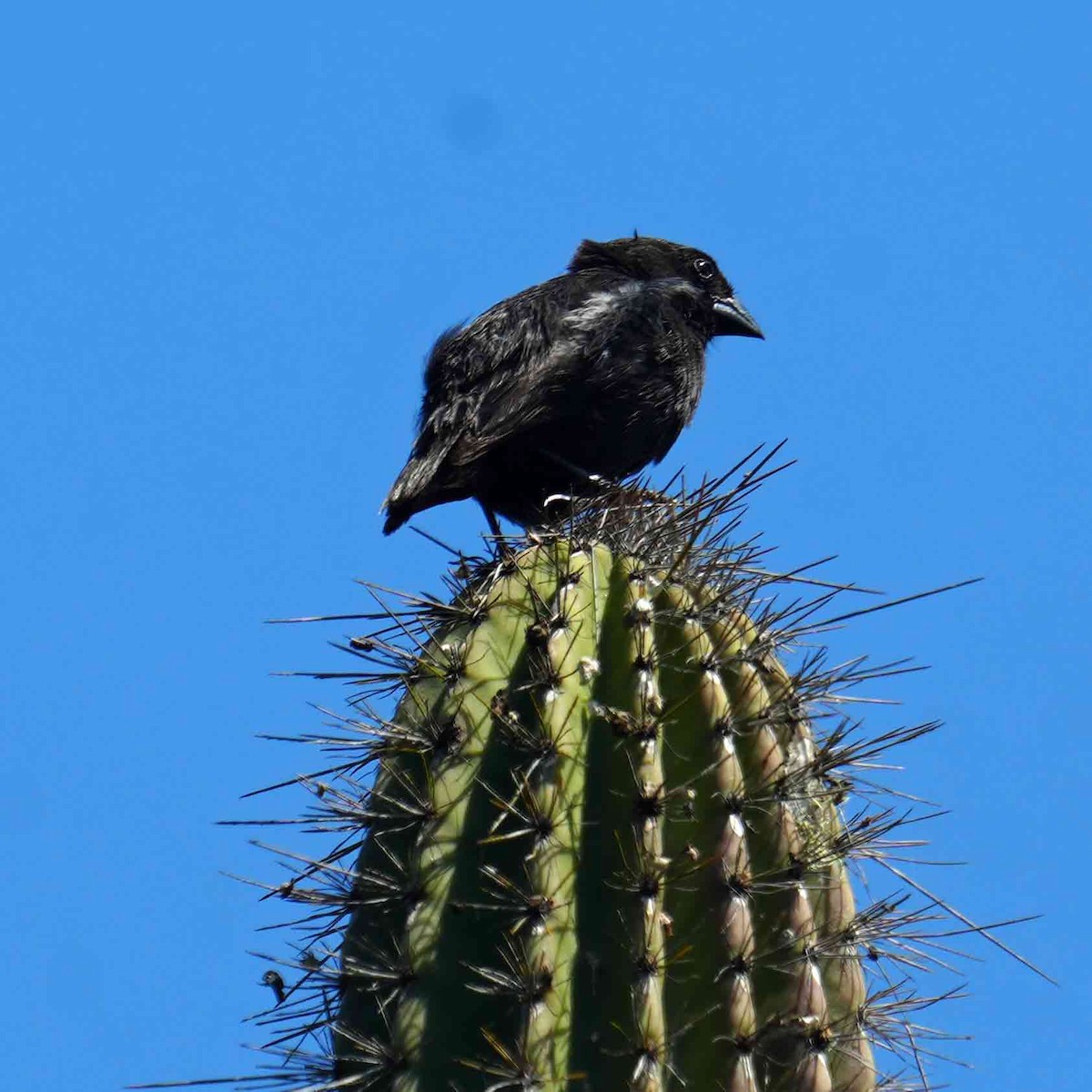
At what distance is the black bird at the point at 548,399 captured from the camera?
6.96 meters

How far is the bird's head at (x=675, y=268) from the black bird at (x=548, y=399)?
1.85 feet

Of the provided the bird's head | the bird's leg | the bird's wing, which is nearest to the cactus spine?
the bird's wing

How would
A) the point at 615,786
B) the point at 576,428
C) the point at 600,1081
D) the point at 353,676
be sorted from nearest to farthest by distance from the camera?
the point at 600,1081 < the point at 615,786 < the point at 353,676 < the point at 576,428

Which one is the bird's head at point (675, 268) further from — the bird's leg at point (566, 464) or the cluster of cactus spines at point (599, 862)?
the cluster of cactus spines at point (599, 862)

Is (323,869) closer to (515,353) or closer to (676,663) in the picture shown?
(676,663)

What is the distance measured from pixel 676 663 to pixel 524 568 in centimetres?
50

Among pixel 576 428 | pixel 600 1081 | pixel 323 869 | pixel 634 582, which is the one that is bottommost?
pixel 600 1081

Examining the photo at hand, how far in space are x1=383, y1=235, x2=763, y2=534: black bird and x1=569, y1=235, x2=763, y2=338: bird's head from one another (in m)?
0.56

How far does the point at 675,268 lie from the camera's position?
338 inches

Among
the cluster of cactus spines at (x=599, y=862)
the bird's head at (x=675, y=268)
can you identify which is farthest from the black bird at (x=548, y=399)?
the cluster of cactus spines at (x=599, y=862)

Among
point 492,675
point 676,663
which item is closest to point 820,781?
point 676,663

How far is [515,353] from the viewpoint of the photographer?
732 cm

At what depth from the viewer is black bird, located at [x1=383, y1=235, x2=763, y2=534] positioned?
22.9ft

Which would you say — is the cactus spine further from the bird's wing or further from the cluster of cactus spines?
the bird's wing
